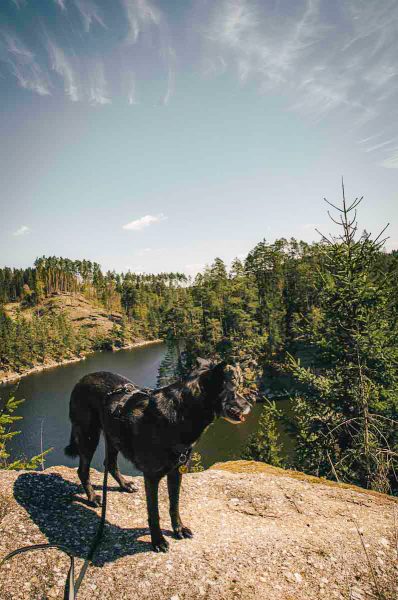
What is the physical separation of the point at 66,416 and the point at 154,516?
46356mm

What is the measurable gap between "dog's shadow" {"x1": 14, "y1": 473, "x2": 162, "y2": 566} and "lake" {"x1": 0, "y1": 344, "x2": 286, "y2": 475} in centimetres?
113

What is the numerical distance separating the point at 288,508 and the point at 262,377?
148 ft

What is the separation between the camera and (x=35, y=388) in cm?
5766

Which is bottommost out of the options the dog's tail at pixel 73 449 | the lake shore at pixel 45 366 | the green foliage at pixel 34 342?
the lake shore at pixel 45 366

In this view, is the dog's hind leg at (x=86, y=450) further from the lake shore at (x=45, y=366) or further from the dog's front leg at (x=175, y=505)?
the lake shore at (x=45, y=366)

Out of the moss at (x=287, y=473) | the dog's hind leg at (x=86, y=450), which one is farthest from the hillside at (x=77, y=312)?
the dog's hind leg at (x=86, y=450)

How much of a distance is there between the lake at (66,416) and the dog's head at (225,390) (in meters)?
2.98

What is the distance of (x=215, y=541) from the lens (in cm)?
417

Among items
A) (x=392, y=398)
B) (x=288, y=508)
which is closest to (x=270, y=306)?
(x=392, y=398)

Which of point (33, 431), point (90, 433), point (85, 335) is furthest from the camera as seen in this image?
point (85, 335)

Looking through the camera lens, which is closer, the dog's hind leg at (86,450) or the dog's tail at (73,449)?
the dog's hind leg at (86,450)

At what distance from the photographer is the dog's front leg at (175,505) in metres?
4.17

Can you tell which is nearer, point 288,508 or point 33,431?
point 288,508

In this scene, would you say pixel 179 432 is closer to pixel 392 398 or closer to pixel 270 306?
pixel 392 398
